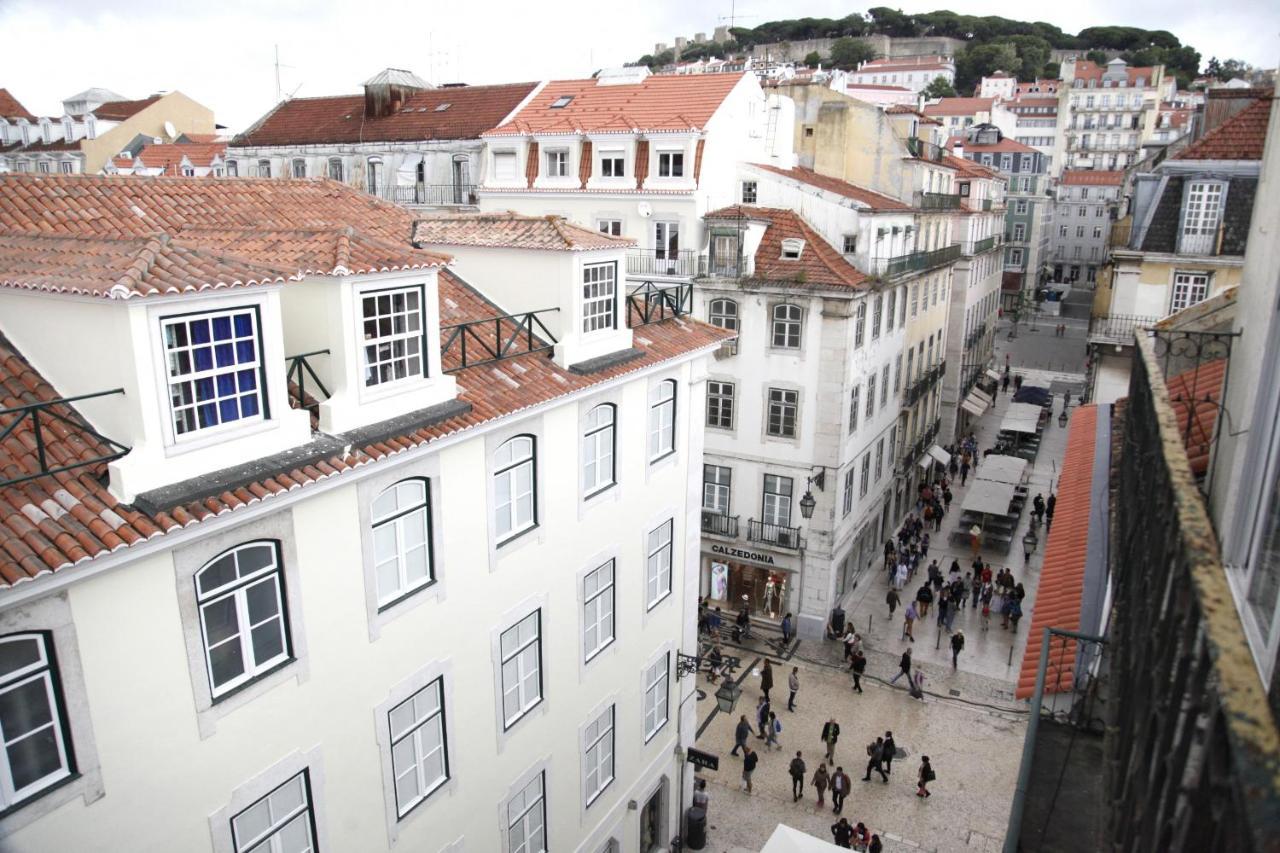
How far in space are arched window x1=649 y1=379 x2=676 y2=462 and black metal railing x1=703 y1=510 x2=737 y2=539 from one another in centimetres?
1127

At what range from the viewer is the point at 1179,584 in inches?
148

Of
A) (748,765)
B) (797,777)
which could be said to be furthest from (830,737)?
(748,765)

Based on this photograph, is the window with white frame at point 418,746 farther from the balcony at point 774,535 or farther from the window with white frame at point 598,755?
the balcony at point 774,535

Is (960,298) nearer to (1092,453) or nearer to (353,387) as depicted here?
(1092,453)

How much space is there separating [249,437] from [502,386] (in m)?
3.84

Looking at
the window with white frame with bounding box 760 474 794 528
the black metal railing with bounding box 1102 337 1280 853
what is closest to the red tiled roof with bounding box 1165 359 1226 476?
the black metal railing with bounding box 1102 337 1280 853

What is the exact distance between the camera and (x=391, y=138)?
33.6 m

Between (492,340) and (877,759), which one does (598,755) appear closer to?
(492,340)

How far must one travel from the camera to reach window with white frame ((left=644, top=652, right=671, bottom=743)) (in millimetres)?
16031

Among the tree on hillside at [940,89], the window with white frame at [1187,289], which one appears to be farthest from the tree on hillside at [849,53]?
the window with white frame at [1187,289]

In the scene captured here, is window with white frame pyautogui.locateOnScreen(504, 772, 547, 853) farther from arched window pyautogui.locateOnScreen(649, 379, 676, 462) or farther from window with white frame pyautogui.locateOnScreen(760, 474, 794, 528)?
window with white frame pyautogui.locateOnScreen(760, 474, 794, 528)

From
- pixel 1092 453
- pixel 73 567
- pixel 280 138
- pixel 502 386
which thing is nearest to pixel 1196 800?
pixel 73 567

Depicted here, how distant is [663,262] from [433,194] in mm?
10776

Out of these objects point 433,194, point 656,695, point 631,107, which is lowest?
point 656,695
